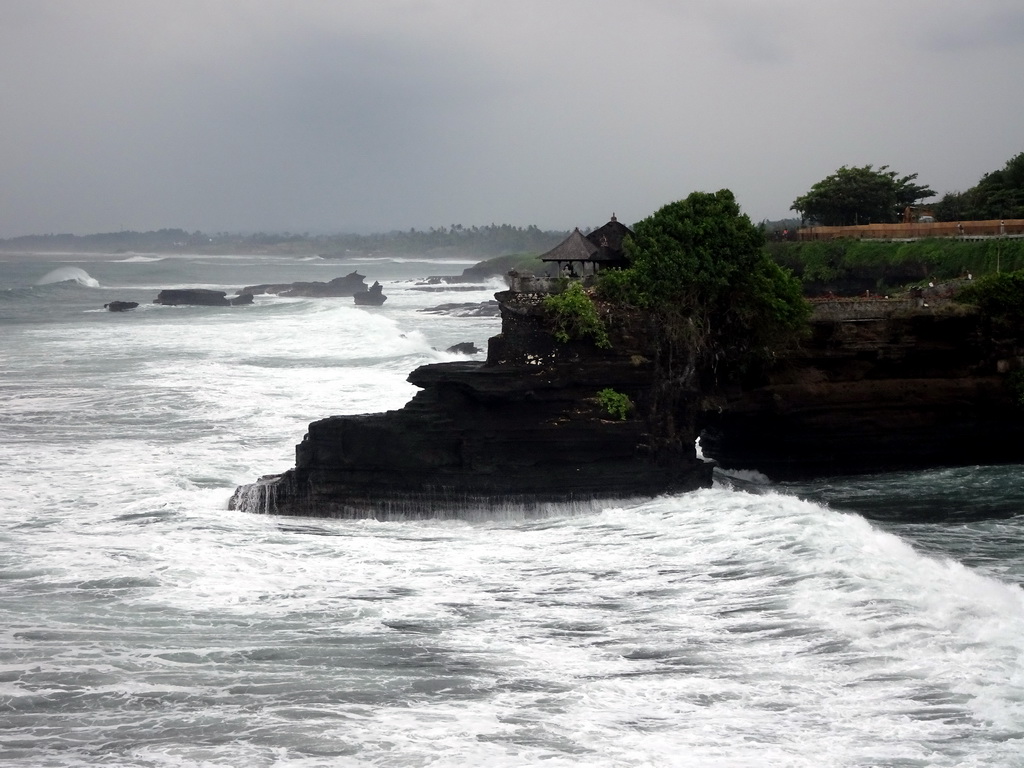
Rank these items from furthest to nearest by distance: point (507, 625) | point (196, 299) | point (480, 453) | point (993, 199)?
1. point (196, 299)
2. point (993, 199)
3. point (480, 453)
4. point (507, 625)

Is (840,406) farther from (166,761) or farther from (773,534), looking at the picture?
(166,761)

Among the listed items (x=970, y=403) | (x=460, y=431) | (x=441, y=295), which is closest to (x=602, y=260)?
(x=460, y=431)

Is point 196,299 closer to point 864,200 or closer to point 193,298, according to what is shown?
point 193,298

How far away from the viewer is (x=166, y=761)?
10.6m

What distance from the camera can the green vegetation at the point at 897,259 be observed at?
29.9m

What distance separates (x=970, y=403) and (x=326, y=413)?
15.5 m

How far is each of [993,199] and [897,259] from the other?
29.8 ft

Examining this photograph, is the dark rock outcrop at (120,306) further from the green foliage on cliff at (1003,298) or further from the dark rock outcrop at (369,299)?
the green foliage on cliff at (1003,298)

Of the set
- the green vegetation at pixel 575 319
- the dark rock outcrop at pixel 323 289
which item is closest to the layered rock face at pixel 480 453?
the green vegetation at pixel 575 319

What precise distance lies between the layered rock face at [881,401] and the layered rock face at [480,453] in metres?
3.27

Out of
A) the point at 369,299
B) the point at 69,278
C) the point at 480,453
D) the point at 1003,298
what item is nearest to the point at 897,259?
the point at 1003,298

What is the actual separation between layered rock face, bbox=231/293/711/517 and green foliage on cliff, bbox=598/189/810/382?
194 cm

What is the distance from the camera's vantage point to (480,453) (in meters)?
20.2

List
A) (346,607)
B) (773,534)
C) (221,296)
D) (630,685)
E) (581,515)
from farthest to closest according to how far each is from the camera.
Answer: (221,296) → (581,515) → (773,534) → (346,607) → (630,685)
